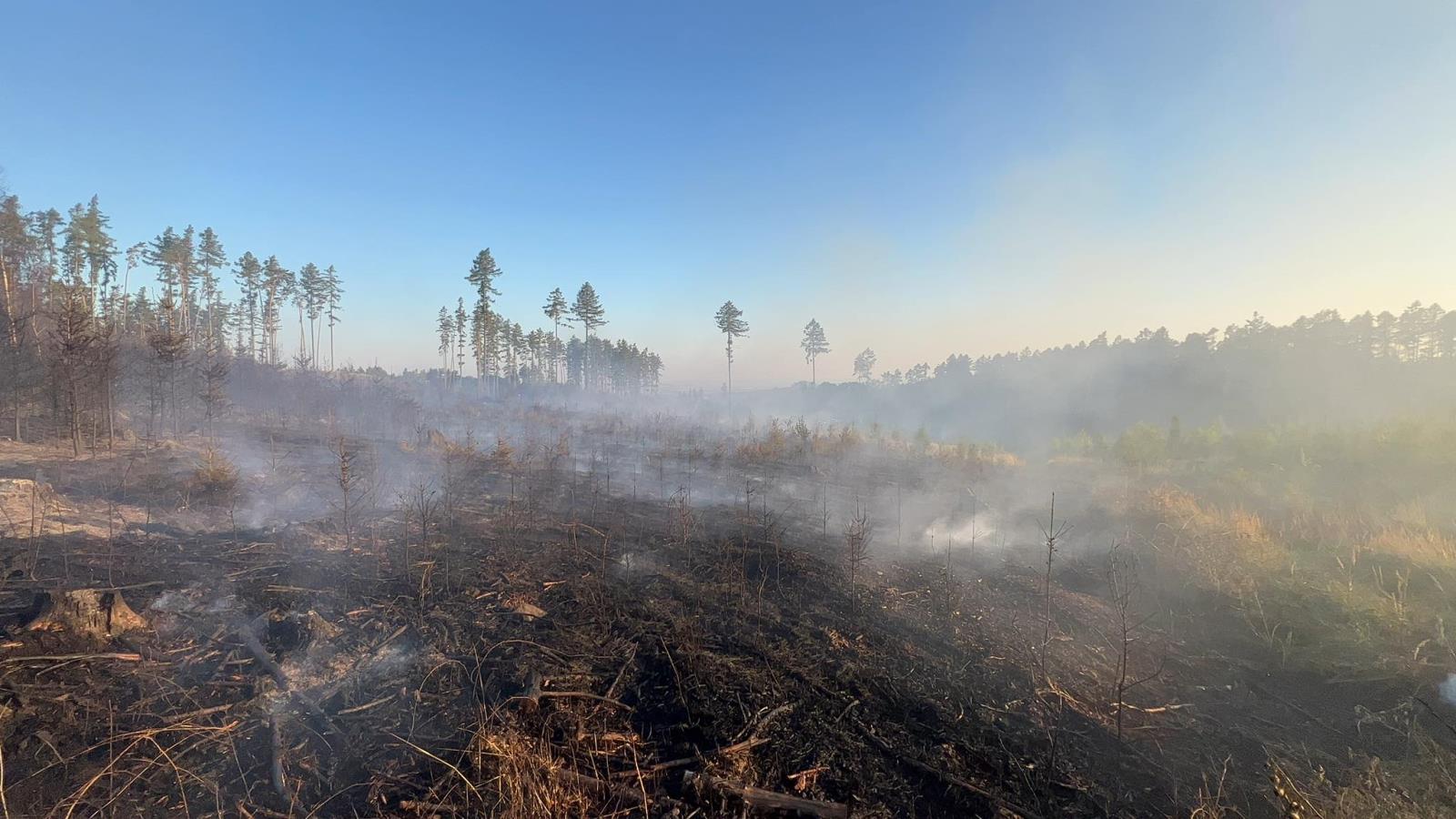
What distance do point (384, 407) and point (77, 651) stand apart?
30.5 m

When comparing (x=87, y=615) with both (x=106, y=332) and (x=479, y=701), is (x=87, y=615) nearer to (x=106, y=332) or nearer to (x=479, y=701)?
(x=479, y=701)

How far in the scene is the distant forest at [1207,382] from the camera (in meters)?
30.5

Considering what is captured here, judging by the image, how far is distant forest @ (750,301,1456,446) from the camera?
1199 inches

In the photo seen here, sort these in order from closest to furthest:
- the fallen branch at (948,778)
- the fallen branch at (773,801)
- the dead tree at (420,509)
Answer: the fallen branch at (773,801) → the fallen branch at (948,778) → the dead tree at (420,509)

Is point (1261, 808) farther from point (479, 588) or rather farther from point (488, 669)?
point (479, 588)

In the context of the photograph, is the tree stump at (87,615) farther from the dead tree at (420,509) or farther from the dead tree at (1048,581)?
the dead tree at (1048,581)

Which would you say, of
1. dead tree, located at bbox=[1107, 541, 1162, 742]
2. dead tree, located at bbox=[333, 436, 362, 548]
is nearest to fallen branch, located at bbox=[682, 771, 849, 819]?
dead tree, located at bbox=[1107, 541, 1162, 742]

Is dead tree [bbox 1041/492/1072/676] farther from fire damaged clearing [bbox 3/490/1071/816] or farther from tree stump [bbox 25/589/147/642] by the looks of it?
tree stump [bbox 25/589/147/642]

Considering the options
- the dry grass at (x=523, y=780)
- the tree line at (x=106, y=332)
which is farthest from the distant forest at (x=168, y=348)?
the dry grass at (x=523, y=780)

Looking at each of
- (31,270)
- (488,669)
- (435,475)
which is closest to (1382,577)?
(488,669)

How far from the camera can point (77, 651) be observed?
467 centimetres

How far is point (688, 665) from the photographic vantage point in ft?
17.4

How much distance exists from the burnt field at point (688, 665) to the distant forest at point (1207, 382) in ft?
82.4

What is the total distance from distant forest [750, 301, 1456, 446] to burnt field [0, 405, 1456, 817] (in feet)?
82.4
